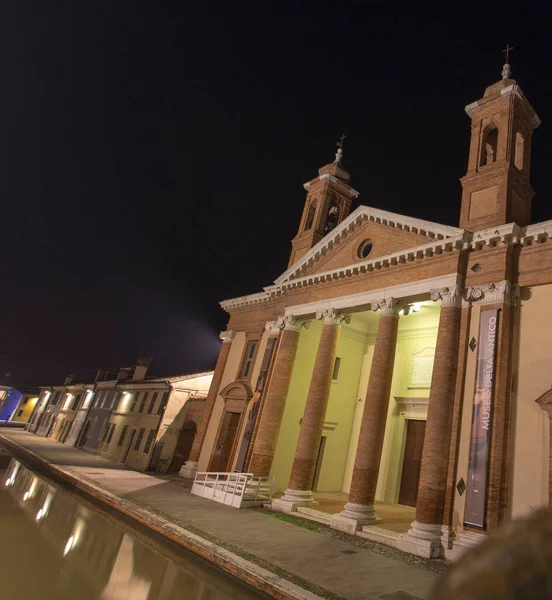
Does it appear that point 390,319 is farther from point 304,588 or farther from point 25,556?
point 25,556

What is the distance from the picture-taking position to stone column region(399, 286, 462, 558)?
10922 millimetres

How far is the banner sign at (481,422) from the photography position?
10742 mm

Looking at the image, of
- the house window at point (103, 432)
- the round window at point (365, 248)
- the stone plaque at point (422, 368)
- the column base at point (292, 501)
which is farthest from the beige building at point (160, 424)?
the round window at point (365, 248)

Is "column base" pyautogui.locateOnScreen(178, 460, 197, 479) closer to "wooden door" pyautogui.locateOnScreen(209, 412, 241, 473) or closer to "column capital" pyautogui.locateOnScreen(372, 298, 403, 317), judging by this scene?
"wooden door" pyautogui.locateOnScreen(209, 412, 241, 473)

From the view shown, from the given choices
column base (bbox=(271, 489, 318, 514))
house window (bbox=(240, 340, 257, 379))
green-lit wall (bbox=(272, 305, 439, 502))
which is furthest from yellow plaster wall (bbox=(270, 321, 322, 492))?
house window (bbox=(240, 340, 257, 379))

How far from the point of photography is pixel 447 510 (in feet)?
36.9

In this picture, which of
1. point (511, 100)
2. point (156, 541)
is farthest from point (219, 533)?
point (511, 100)

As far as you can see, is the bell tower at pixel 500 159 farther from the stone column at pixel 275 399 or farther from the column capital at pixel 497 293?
the stone column at pixel 275 399

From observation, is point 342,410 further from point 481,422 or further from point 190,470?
point 481,422

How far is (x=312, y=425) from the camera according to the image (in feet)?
52.8

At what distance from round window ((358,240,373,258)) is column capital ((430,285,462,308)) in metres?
4.75

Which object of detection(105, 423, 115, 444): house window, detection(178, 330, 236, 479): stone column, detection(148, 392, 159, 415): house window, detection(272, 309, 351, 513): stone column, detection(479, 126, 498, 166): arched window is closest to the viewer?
detection(272, 309, 351, 513): stone column

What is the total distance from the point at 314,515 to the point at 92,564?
7.54 m

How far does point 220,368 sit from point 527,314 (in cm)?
1552
